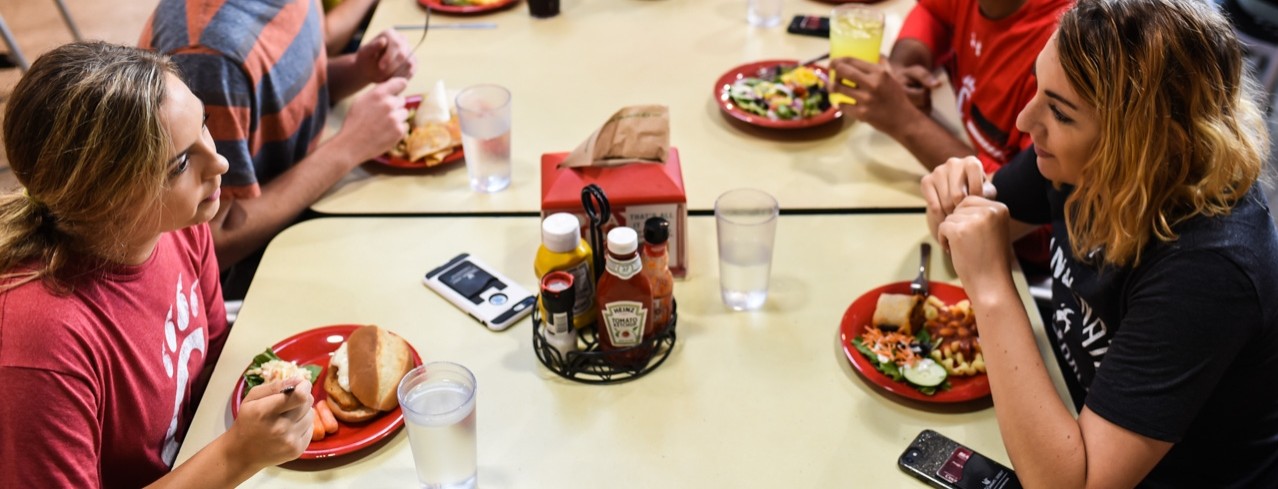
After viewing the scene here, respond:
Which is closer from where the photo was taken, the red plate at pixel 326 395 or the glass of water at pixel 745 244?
the red plate at pixel 326 395

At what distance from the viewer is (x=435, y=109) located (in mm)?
1974

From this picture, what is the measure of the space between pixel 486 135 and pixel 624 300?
592 millimetres

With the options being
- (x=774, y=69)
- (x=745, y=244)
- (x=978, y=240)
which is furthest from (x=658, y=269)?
(x=774, y=69)

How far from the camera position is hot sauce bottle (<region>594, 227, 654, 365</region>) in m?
1.24

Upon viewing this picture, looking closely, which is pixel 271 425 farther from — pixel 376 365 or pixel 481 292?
pixel 481 292

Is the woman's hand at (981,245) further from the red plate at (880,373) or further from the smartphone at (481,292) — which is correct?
the smartphone at (481,292)

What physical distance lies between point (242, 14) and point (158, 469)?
0.83m

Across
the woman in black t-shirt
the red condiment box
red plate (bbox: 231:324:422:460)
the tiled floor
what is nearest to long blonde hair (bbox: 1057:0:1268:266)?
the woman in black t-shirt

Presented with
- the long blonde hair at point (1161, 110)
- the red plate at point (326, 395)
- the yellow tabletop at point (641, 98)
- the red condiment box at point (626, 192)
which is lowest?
the yellow tabletop at point (641, 98)

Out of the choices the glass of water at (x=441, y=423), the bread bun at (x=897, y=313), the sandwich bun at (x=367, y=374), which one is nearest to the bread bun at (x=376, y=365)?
the sandwich bun at (x=367, y=374)

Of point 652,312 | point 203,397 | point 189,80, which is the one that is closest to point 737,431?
point 652,312

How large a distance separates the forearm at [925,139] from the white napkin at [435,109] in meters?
0.89

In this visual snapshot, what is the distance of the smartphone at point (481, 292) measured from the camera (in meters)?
1.47

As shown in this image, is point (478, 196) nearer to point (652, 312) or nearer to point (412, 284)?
point (412, 284)
